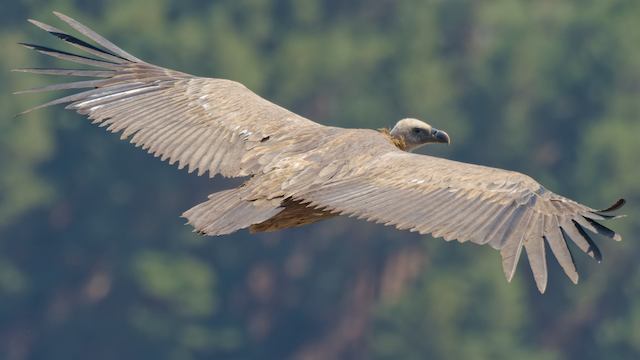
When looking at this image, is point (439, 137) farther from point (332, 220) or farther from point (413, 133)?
point (332, 220)

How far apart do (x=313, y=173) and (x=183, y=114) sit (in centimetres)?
145

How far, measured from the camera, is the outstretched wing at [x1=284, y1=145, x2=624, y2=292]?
5156 mm

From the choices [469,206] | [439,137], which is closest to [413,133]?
[439,137]

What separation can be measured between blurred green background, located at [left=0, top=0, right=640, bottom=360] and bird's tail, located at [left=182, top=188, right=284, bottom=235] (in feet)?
89.0

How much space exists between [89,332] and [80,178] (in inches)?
241

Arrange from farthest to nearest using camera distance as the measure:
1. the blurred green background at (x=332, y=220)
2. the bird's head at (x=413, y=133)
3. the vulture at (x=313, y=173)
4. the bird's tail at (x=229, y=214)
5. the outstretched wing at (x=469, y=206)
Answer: the blurred green background at (x=332, y=220), the bird's head at (x=413, y=133), the bird's tail at (x=229, y=214), the vulture at (x=313, y=173), the outstretched wing at (x=469, y=206)

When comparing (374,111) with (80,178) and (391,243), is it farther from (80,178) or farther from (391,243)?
(80,178)

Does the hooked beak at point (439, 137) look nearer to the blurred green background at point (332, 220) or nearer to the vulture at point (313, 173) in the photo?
the vulture at point (313, 173)

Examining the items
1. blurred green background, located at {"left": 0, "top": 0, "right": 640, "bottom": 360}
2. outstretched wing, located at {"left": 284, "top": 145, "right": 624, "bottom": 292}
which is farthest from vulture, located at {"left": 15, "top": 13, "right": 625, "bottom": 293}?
blurred green background, located at {"left": 0, "top": 0, "right": 640, "bottom": 360}

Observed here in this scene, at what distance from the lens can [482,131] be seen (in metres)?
36.3

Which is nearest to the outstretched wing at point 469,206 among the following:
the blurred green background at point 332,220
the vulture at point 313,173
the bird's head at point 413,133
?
the vulture at point 313,173

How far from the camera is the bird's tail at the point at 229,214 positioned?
5.64 meters

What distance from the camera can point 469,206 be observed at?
17.8 feet

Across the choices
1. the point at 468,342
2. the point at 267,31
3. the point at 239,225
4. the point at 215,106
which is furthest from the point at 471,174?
the point at 267,31
